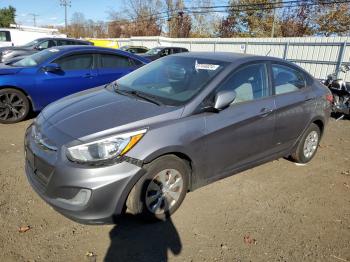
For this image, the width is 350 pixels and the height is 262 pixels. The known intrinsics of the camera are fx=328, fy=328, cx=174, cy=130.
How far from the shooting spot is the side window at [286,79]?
4355 mm

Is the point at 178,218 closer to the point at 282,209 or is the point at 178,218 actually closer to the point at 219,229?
the point at 219,229

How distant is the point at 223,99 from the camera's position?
3422mm

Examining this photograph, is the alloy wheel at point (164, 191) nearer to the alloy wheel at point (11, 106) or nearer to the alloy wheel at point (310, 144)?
the alloy wheel at point (310, 144)

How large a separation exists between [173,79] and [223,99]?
0.85m

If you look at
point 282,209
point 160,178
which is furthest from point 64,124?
point 282,209

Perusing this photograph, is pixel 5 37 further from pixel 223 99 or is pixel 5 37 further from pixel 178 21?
pixel 178 21

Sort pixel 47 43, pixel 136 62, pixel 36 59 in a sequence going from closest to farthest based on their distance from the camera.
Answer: pixel 36 59
pixel 136 62
pixel 47 43

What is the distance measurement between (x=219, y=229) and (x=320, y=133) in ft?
9.38

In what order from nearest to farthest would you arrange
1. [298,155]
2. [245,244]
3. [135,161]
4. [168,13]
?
[135,161], [245,244], [298,155], [168,13]

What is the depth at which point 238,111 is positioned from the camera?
12.4ft

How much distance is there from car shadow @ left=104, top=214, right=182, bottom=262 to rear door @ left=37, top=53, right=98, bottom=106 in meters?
4.05

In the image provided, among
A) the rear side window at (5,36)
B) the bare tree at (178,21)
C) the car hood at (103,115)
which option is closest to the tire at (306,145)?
the car hood at (103,115)

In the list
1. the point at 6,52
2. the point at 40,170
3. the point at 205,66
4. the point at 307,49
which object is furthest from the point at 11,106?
the point at 307,49

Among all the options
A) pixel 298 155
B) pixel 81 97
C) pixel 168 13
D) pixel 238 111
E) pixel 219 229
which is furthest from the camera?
pixel 168 13
